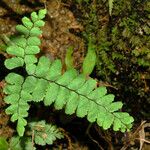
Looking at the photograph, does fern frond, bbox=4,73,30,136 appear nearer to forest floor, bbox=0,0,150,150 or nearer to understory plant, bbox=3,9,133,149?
understory plant, bbox=3,9,133,149

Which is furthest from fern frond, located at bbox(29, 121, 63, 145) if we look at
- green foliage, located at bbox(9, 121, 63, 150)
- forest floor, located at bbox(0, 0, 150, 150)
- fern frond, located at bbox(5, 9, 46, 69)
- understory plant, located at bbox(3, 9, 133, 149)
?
fern frond, located at bbox(5, 9, 46, 69)

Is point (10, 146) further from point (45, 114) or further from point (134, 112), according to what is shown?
point (134, 112)

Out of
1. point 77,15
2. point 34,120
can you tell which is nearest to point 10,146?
point 34,120

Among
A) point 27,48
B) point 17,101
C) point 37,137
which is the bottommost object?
point 37,137

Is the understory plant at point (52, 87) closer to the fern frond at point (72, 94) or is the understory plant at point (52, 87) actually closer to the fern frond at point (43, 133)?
the fern frond at point (72, 94)

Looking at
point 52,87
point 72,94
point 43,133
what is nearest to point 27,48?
point 52,87

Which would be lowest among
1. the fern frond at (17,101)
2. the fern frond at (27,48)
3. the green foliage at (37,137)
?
the green foliage at (37,137)

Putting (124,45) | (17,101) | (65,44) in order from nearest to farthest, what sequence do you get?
1. (17,101)
2. (124,45)
3. (65,44)

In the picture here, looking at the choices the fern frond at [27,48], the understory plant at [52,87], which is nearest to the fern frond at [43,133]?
the understory plant at [52,87]

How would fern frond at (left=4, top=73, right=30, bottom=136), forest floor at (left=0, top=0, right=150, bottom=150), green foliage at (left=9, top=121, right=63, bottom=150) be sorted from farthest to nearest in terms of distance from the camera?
1. forest floor at (left=0, top=0, right=150, bottom=150)
2. green foliage at (left=9, top=121, right=63, bottom=150)
3. fern frond at (left=4, top=73, right=30, bottom=136)

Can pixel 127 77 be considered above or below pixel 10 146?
above

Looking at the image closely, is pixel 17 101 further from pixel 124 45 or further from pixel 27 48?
pixel 124 45
